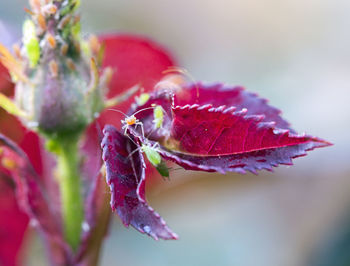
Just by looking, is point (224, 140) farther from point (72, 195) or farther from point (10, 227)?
point (10, 227)

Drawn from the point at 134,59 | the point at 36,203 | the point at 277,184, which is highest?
the point at 134,59


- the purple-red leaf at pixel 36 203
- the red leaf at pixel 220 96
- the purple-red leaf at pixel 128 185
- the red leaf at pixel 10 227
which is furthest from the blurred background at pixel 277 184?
the purple-red leaf at pixel 128 185

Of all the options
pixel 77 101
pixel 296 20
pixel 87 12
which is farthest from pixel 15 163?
pixel 87 12

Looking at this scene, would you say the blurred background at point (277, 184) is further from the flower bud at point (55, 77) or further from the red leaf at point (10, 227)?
the flower bud at point (55, 77)

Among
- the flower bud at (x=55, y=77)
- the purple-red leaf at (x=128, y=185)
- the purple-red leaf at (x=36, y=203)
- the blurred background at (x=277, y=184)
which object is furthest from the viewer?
the blurred background at (x=277, y=184)

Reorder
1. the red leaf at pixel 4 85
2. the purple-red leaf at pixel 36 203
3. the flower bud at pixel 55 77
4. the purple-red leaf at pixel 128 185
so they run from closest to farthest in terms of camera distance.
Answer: the purple-red leaf at pixel 128 185
the flower bud at pixel 55 77
the purple-red leaf at pixel 36 203
the red leaf at pixel 4 85

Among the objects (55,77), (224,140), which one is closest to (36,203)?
(55,77)

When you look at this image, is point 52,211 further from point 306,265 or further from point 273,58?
point 273,58
